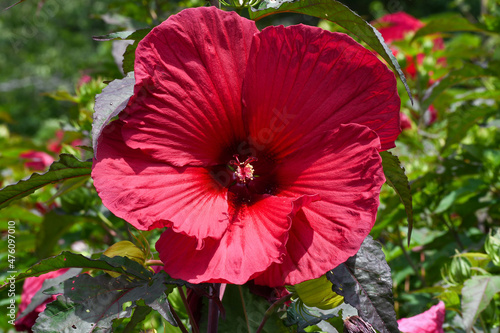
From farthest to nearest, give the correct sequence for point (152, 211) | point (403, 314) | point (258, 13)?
point (403, 314) → point (258, 13) → point (152, 211)

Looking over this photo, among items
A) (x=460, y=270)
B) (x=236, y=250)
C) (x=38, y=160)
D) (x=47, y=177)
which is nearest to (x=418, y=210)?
(x=460, y=270)

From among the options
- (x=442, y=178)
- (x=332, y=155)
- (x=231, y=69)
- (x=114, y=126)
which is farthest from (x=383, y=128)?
(x=442, y=178)

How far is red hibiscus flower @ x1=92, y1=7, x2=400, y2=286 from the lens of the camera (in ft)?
1.73

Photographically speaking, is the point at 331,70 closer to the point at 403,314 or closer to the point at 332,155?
the point at 332,155

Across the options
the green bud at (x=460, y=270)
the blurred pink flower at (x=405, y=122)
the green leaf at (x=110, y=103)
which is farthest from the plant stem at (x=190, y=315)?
the blurred pink flower at (x=405, y=122)

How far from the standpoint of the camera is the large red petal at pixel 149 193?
52 centimetres

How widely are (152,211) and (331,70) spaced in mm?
272

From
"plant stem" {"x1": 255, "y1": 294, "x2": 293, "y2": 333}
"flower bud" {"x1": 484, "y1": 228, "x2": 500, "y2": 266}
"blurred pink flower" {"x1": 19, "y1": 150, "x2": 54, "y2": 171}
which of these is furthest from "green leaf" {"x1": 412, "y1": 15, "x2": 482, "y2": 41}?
"blurred pink flower" {"x1": 19, "y1": 150, "x2": 54, "y2": 171}

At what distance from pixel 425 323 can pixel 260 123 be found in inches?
18.6

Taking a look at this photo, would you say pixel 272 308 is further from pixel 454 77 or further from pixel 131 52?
pixel 454 77

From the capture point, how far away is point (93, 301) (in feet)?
1.90

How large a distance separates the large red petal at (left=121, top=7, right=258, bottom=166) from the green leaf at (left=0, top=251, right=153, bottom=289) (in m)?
0.15

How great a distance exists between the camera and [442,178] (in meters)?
1.27

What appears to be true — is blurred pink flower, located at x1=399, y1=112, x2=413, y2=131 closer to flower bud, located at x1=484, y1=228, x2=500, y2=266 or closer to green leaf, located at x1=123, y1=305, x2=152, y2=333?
flower bud, located at x1=484, y1=228, x2=500, y2=266
